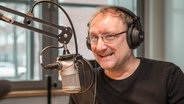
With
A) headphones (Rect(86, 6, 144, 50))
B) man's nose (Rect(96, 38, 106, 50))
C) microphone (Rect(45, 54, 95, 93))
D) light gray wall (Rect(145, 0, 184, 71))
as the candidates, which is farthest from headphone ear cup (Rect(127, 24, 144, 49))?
light gray wall (Rect(145, 0, 184, 71))

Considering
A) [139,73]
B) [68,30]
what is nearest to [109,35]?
[139,73]

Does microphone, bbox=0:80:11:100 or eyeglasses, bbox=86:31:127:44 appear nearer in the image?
microphone, bbox=0:80:11:100

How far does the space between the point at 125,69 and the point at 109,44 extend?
166mm

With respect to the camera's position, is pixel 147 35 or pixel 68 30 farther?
pixel 147 35

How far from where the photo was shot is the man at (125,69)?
4.00 feet

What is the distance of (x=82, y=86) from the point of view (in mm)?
912

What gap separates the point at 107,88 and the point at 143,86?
161 millimetres

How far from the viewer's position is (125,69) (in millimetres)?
1313

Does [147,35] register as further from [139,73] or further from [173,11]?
[139,73]


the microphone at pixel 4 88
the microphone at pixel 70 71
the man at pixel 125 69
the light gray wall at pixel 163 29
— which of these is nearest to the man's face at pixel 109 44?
the man at pixel 125 69

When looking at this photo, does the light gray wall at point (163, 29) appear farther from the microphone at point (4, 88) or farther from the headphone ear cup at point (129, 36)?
the microphone at point (4, 88)

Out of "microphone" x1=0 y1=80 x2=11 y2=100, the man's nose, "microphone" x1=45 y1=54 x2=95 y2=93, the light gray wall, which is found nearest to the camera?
"microphone" x1=0 y1=80 x2=11 y2=100

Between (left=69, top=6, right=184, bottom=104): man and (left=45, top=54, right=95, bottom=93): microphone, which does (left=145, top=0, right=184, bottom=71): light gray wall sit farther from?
(left=45, top=54, right=95, bottom=93): microphone

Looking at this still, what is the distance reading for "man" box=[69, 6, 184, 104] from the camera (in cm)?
122
